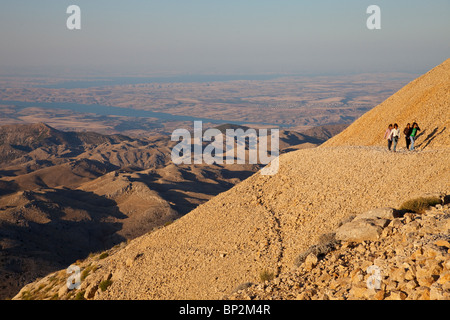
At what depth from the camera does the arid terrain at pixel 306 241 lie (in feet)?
23.6

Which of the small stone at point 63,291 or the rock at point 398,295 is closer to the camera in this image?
the rock at point 398,295

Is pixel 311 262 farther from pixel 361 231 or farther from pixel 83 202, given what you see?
pixel 83 202

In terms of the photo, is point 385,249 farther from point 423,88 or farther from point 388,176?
point 423,88

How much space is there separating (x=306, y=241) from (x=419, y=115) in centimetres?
1423

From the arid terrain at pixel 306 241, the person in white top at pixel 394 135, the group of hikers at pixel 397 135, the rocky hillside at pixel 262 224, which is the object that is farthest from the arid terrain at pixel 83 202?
the person in white top at pixel 394 135

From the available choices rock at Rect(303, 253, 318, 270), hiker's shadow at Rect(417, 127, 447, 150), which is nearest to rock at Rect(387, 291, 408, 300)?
rock at Rect(303, 253, 318, 270)

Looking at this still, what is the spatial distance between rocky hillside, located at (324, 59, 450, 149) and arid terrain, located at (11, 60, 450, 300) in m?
0.26

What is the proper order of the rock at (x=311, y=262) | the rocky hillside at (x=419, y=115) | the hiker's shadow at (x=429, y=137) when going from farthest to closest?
1. the rocky hillside at (x=419, y=115)
2. the hiker's shadow at (x=429, y=137)
3. the rock at (x=311, y=262)

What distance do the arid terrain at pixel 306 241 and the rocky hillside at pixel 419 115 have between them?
0.86 ft

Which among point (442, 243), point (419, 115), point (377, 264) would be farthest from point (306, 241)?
point (419, 115)

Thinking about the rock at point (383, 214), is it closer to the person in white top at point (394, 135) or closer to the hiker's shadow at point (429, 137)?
the person in white top at point (394, 135)

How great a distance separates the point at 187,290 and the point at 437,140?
14.0 m

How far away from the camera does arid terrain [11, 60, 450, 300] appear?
719cm

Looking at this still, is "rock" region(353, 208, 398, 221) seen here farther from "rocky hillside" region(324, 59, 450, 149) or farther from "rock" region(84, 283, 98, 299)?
"rocky hillside" region(324, 59, 450, 149)
